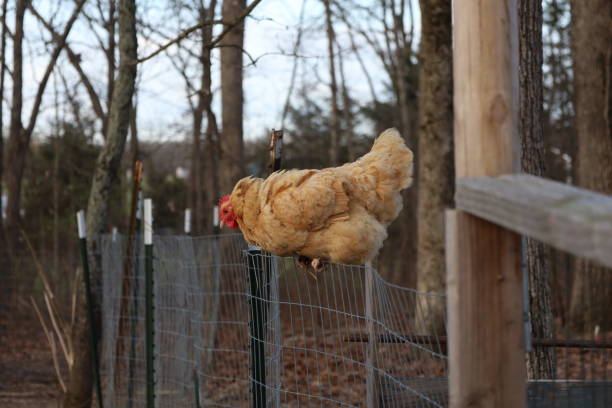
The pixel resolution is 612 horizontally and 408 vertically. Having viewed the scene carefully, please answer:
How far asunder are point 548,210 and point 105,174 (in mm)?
6078

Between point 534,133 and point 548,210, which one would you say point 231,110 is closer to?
point 534,133

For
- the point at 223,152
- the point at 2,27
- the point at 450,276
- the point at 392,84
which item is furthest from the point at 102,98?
the point at 450,276

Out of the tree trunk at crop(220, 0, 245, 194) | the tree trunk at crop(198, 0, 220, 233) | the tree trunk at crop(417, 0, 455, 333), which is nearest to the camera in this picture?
the tree trunk at crop(417, 0, 455, 333)

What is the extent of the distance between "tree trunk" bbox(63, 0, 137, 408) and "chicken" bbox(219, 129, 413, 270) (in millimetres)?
3354

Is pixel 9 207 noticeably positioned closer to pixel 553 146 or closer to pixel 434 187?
pixel 434 187

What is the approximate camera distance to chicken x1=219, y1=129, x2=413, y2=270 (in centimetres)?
330

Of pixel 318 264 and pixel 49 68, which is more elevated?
pixel 49 68

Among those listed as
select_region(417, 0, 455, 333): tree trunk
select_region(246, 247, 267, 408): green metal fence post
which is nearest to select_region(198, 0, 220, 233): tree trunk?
select_region(417, 0, 455, 333): tree trunk

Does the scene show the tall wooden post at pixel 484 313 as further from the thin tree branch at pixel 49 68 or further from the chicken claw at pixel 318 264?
the thin tree branch at pixel 49 68

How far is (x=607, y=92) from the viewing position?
1020 centimetres

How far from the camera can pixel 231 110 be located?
1181cm

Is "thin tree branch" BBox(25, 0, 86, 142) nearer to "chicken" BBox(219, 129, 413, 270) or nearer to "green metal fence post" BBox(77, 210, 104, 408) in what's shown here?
"green metal fence post" BBox(77, 210, 104, 408)

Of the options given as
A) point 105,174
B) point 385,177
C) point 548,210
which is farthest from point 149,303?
point 548,210

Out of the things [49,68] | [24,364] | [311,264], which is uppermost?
[49,68]
